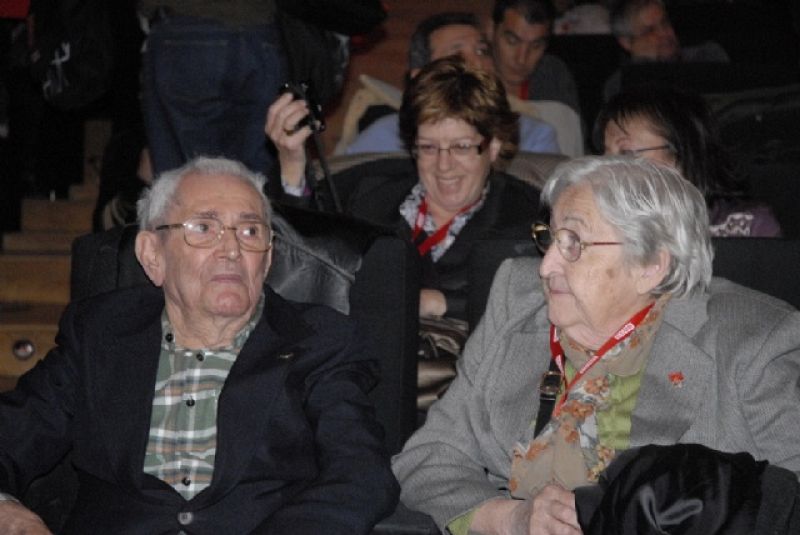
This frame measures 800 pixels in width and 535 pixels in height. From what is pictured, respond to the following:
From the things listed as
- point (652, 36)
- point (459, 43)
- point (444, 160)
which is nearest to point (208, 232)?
point (444, 160)

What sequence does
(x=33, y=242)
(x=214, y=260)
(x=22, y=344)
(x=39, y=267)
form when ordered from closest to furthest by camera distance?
1. (x=214, y=260)
2. (x=22, y=344)
3. (x=39, y=267)
4. (x=33, y=242)

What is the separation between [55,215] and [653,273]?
395 cm

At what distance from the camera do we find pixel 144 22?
3.99m

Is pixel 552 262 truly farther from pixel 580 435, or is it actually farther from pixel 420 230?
pixel 420 230

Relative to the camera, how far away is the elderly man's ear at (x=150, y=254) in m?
2.75

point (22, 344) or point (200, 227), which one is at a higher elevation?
point (200, 227)

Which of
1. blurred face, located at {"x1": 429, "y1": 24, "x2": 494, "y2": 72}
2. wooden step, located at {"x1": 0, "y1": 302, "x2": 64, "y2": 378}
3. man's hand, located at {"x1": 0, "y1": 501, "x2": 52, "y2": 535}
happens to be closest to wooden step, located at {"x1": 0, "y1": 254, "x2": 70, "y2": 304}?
wooden step, located at {"x1": 0, "y1": 302, "x2": 64, "y2": 378}

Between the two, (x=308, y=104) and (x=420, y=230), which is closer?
(x=308, y=104)

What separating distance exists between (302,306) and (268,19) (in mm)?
1352

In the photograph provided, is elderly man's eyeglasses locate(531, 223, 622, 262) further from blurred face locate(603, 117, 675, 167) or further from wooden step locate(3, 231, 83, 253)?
wooden step locate(3, 231, 83, 253)

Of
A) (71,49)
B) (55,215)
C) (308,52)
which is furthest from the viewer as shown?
(55,215)

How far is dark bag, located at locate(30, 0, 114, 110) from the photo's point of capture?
3826mm

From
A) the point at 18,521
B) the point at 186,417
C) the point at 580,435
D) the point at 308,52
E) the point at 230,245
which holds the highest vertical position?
the point at 308,52

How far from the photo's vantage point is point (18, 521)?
235 centimetres
